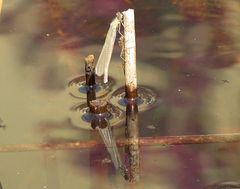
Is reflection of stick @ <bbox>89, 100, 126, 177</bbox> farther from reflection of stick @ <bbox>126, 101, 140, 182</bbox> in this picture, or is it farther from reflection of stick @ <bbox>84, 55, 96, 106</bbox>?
reflection of stick @ <bbox>84, 55, 96, 106</bbox>

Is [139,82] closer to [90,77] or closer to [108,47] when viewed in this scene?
[90,77]

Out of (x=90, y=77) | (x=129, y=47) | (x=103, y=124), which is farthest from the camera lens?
(x=90, y=77)

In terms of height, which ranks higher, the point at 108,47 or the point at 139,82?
the point at 108,47

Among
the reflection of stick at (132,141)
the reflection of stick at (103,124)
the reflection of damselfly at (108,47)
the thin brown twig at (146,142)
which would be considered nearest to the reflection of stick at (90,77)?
the reflection of damselfly at (108,47)

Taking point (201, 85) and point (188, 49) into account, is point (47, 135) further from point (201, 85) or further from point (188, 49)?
point (188, 49)

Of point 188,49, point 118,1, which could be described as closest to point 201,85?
point 188,49

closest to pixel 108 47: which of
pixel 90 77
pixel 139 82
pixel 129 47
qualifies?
pixel 129 47

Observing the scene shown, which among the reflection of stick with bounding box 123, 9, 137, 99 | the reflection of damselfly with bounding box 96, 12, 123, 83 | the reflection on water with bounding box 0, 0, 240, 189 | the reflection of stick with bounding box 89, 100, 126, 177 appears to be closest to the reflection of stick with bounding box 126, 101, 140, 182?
the reflection on water with bounding box 0, 0, 240, 189

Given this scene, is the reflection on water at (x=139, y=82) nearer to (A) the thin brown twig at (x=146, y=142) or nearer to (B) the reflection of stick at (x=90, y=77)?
(A) the thin brown twig at (x=146, y=142)
